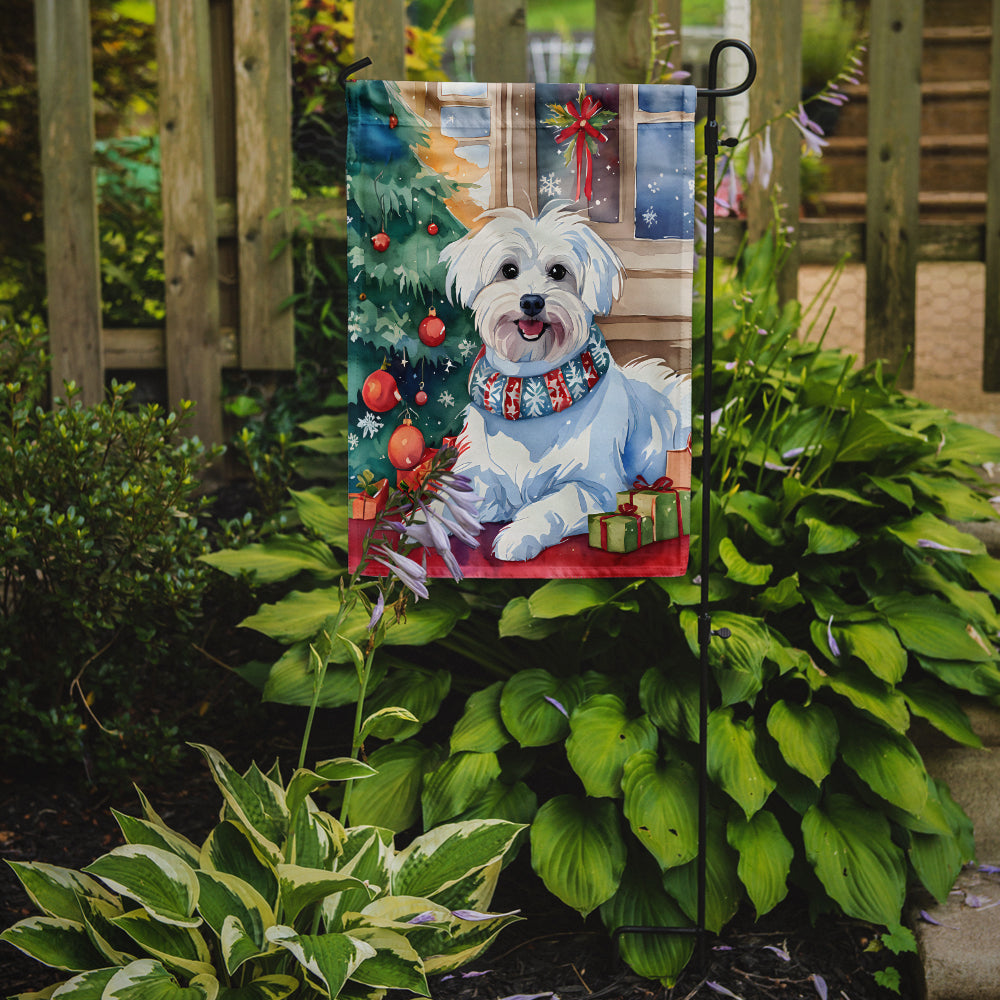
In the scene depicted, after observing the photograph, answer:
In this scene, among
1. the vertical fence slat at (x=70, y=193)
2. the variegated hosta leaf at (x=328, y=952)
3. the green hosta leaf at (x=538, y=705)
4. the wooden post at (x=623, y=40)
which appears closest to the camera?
the variegated hosta leaf at (x=328, y=952)

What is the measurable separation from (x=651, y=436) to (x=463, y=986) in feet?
3.41

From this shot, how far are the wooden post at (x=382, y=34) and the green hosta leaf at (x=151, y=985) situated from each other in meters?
2.51

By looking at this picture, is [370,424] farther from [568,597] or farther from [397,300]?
[568,597]

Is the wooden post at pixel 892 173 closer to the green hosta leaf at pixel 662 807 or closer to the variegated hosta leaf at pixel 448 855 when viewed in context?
the green hosta leaf at pixel 662 807

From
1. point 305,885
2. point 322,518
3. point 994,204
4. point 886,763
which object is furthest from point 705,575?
point 994,204

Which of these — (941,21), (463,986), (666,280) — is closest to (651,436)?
(666,280)

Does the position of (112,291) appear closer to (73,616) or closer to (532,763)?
(73,616)

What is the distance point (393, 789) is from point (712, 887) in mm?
630

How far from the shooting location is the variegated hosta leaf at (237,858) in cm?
159

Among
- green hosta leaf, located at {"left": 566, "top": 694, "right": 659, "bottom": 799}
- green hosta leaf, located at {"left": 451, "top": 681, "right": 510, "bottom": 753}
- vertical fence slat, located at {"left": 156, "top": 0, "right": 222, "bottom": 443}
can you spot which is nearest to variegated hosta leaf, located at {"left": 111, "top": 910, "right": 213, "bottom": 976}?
green hosta leaf, located at {"left": 451, "top": 681, "right": 510, "bottom": 753}

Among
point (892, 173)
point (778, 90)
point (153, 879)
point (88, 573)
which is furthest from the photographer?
point (892, 173)

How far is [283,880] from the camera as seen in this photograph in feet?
4.73

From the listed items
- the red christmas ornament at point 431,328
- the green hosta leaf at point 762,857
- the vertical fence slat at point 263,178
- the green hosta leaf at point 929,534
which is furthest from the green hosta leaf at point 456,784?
the vertical fence slat at point 263,178

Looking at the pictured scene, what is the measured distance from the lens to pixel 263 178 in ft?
10.3
